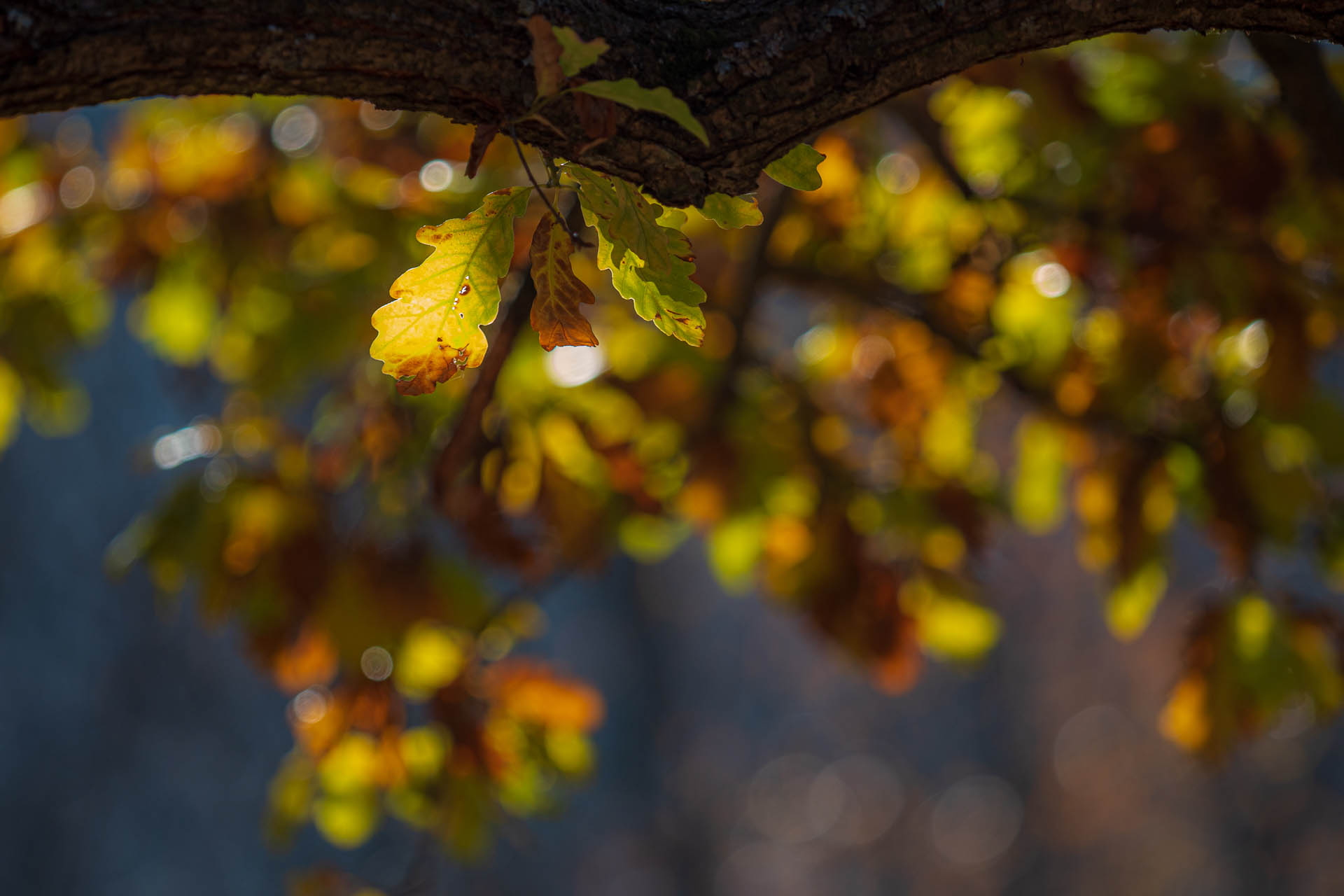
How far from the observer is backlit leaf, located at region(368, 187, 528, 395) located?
28.4 inches

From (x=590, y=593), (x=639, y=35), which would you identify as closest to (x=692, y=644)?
(x=590, y=593)

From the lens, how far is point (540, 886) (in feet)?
22.3

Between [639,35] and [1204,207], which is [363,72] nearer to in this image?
[639,35]

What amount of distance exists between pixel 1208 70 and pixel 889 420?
32.5 inches

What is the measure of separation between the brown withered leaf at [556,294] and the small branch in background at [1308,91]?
3.27 feet

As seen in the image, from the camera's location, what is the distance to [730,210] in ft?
2.53

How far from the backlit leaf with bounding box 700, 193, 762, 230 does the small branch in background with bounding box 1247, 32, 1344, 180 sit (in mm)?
863

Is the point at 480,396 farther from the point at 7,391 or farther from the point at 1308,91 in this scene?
the point at 7,391

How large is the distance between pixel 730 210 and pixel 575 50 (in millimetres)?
185

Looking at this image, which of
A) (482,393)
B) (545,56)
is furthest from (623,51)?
(482,393)

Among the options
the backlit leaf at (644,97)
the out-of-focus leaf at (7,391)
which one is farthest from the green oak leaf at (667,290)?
the out-of-focus leaf at (7,391)

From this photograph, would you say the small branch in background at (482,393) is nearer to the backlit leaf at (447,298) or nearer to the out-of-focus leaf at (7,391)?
the backlit leaf at (447,298)

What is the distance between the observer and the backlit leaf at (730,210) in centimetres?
76

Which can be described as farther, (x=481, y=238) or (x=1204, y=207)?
(x=1204, y=207)
